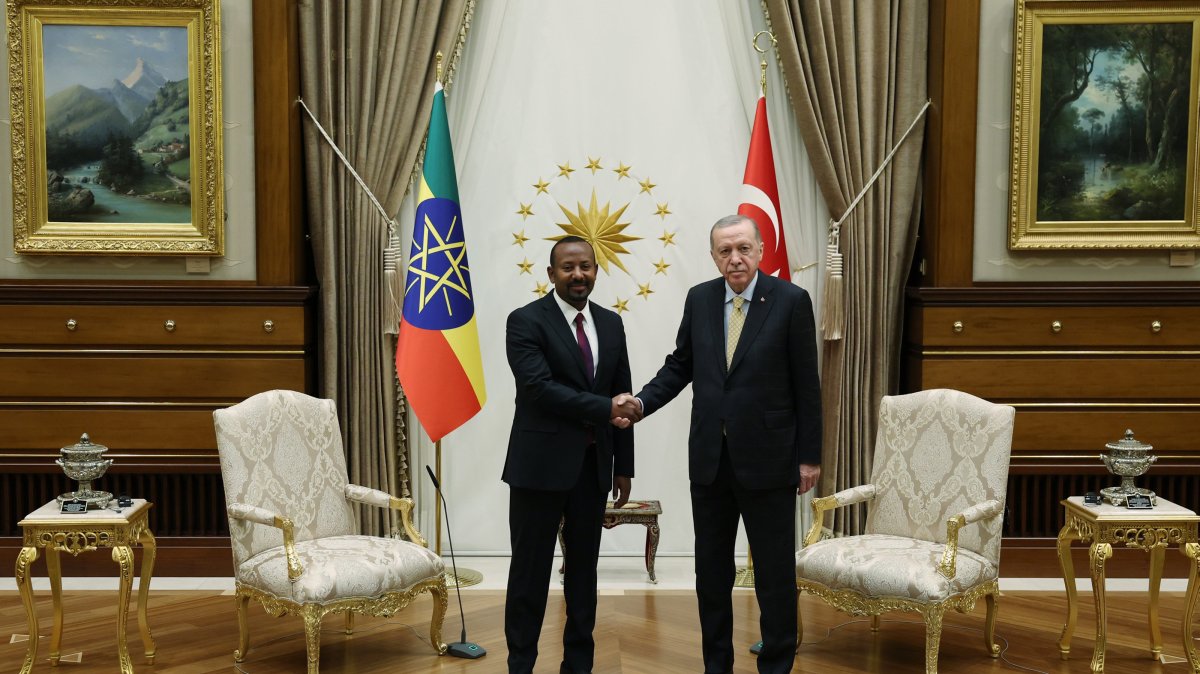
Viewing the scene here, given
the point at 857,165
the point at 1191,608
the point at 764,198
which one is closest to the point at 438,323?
the point at 764,198

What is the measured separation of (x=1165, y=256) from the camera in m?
5.45

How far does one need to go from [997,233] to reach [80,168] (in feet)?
14.4

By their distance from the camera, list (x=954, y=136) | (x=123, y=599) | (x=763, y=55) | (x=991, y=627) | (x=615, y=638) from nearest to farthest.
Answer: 1. (x=123, y=599)
2. (x=991, y=627)
3. (x=615, y=638)
4. (x=954, y=136)
5. (x=763, y=55)

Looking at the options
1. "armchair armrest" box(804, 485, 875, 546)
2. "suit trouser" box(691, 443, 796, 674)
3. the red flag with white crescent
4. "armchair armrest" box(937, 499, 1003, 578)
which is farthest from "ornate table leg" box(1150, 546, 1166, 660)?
the red flag with white crescent

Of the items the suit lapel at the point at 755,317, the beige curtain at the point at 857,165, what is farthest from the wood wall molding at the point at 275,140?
the suit lapel at the point at 755,317

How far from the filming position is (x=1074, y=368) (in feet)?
17.7

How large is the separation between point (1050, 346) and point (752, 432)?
232 centimetres

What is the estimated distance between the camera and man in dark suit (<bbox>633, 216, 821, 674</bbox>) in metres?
3.81

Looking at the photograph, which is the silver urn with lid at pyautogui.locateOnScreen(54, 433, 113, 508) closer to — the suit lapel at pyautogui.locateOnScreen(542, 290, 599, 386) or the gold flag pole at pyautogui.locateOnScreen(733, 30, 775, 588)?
the suit lapel at pyautogui.locateOnScreen(542, 290, 599, 386)

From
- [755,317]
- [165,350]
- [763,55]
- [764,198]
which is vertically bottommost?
[165,350]

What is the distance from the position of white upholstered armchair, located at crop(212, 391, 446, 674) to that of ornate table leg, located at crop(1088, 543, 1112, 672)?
8.05 ft

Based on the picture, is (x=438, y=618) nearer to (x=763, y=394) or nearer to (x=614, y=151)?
(x=763, y=394)

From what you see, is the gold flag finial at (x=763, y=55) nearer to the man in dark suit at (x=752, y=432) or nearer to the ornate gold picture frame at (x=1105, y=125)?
the ornate gold picture frame at (x=1105, y=125)

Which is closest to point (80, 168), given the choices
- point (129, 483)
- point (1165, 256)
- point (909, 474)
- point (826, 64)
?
point (129, 483)
